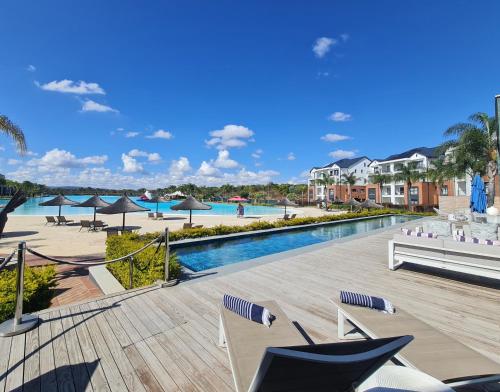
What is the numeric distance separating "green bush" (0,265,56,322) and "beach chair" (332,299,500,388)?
16.1 ft

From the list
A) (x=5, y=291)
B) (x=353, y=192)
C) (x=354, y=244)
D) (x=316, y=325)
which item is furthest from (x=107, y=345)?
(x=353, y=192)

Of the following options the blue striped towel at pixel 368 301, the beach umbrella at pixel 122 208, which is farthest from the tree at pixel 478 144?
the beach umbrella at pixel 122 208

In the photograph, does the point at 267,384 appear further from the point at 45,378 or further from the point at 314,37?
the point at 314,37

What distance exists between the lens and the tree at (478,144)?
20.6m

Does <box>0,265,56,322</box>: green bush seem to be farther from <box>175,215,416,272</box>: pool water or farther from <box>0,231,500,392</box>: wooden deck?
<box>175,215,416,272</box>: pool water

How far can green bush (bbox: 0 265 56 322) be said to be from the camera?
3.78m

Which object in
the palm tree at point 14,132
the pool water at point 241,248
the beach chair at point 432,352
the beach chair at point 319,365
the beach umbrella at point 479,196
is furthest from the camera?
the beach umbrella at point 479,196

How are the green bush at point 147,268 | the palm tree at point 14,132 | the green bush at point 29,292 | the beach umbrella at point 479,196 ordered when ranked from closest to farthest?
1. the green bush at point 29,292
2. the green bush at point 147,268
3. the palm tree at point 14,132
4. the beach umbrella at point 479,196

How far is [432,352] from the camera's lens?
7.12ft

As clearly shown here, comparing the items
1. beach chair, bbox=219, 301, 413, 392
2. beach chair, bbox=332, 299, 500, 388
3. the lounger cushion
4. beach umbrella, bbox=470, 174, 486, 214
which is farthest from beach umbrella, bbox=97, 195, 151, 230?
beach umbrella, bbox=470, 174, 486, 214

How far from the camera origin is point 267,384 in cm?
147

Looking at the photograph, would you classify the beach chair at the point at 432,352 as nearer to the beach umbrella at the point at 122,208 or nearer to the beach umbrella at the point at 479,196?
the beach umbrella at the point at 122,208

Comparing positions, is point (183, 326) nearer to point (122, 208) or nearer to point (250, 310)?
point (250, 310)

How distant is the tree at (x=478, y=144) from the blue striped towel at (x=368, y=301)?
25.3 metres
